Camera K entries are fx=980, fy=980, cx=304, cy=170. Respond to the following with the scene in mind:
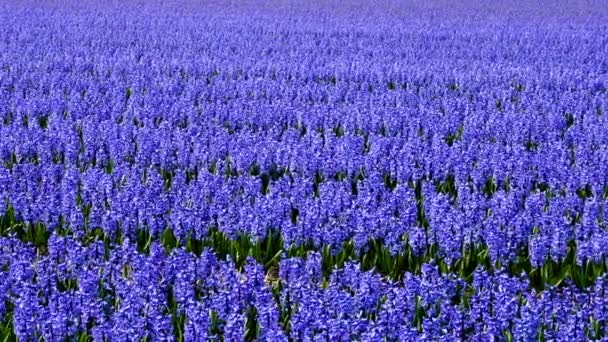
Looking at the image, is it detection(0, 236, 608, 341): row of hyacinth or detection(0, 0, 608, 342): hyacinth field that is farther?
detection(0, 0, 608, 342): hyacinth field

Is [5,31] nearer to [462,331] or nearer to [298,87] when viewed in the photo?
[298,87]

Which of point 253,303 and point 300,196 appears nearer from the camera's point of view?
point 253,303

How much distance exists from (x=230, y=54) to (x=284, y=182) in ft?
29.0

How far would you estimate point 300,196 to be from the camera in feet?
23.9

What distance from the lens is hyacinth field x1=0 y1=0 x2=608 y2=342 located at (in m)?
5.01

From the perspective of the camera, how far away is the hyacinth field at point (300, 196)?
5008 millimetres

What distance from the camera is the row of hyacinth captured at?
4.70m

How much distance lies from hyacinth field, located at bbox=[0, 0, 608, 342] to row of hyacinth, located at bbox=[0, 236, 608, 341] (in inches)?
0.5

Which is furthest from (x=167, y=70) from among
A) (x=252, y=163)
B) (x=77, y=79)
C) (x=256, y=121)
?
(x=252, y=163)

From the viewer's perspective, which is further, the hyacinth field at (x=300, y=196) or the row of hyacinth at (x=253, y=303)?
the hyacinth field at (x=300, y=196)

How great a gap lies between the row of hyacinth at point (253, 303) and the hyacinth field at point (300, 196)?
0.04ft

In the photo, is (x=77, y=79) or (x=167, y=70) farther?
(x=167, y=70)

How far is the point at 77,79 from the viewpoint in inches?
495

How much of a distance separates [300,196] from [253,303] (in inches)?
84.1
